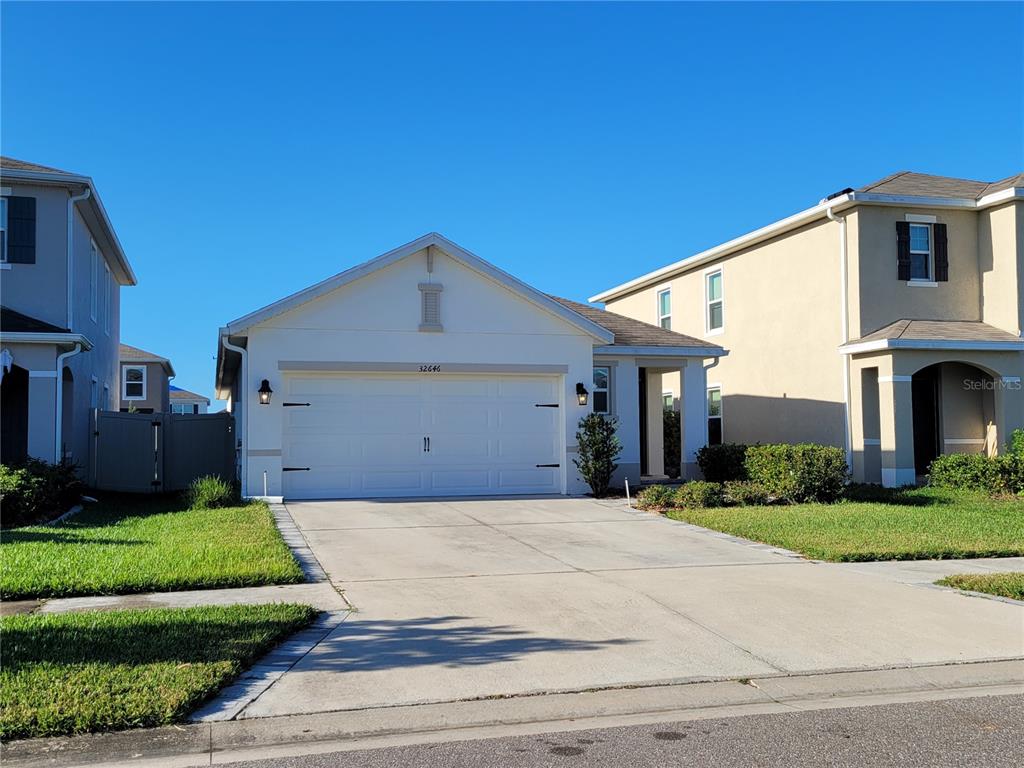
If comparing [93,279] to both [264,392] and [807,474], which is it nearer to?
[264,392]

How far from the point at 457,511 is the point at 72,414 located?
8.59 metres

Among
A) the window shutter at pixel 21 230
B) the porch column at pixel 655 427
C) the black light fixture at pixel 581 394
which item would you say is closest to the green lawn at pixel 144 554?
the window shutter at pixel 21 230

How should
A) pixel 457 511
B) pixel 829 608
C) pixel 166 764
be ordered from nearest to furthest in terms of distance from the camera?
pixel 166 764
pixel 829 608
pixel 457 511

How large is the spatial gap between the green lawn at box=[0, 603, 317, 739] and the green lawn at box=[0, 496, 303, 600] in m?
1.09

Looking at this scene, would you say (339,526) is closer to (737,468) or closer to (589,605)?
(589,605)

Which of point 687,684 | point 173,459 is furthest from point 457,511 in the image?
point 687,684

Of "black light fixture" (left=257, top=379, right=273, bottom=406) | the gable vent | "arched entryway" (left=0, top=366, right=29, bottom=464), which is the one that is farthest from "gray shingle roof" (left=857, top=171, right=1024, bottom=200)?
"arched entryway" (left=0, top=366, right=29, bottom=464)

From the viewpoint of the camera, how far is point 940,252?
19734 millimetres

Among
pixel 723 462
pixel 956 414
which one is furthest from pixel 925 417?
pixel 723 462

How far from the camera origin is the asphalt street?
4.62 metres

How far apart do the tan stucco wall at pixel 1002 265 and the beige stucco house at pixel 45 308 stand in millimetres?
18207

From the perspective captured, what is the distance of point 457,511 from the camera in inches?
581

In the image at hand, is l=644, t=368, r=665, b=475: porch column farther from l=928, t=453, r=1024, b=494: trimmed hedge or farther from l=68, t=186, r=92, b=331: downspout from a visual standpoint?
l=68, t=186, r=92, b=331: downspout

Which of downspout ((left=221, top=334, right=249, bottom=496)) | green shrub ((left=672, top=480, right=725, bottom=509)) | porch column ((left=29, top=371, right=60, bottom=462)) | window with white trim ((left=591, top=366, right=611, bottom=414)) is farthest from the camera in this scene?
window with white trim ((left=591, top=366, right=611, bottom=414))
